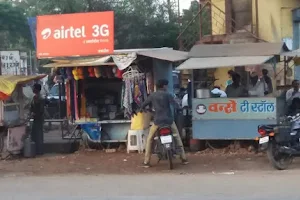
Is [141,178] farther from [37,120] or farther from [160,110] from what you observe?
[37,120]

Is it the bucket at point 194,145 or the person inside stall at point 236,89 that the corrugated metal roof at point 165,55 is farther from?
the bucket at point 194,145

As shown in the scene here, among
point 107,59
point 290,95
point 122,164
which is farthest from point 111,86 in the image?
point 290,95

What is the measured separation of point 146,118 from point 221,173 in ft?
10.4

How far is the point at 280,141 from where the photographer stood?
11430 mm

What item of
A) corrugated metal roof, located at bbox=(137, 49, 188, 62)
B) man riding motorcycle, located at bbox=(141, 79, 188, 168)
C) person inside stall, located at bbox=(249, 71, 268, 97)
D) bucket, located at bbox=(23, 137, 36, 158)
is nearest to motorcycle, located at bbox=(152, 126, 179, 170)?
man riding motorcycle, located at bbox=(141, 79, 188, 168)

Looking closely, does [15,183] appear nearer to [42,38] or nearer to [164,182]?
[164,182]

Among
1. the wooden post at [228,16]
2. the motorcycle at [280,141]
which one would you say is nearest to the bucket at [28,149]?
the motorcycle at [280,141]

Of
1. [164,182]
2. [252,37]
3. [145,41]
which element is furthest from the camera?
[145,41]

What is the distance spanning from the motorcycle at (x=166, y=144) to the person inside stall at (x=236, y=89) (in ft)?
8.22

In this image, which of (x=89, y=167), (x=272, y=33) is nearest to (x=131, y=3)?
(x=272, y=33)

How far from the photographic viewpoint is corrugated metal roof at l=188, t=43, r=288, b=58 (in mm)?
13422

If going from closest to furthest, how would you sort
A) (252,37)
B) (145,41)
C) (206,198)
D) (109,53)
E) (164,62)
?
(206,198)
(109,53)
(164,62)
(252,37)
(145,41)

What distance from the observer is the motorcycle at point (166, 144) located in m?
11.6

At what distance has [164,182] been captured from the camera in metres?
10.5
